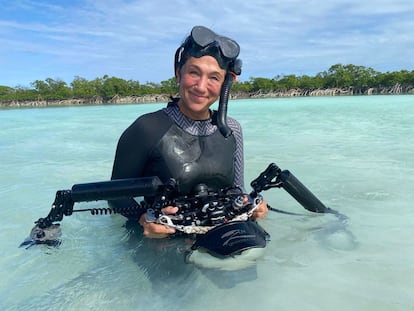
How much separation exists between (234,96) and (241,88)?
8.12 ft

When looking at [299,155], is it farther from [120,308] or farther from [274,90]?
[274,90]

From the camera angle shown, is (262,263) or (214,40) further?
(262,263)

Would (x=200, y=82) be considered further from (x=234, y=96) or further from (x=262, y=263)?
(x=234, y=96)

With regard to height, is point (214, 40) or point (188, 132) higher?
point (214, 40)

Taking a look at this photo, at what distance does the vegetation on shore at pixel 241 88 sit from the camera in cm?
5732

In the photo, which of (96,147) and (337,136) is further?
(337,136)

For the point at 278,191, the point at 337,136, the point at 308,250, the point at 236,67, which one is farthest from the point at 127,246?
the point at 337,136

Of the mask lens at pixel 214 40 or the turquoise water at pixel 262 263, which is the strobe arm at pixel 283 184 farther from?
the mask lens at pixel 214 40

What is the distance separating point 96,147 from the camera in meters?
8.40

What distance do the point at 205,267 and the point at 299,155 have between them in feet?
15.4

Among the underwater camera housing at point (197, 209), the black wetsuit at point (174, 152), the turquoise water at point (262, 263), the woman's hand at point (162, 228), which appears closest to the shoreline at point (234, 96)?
the turquoise water at point (262, 263)

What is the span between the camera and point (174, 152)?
7.78 ft

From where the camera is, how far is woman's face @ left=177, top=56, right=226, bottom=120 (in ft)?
7.57

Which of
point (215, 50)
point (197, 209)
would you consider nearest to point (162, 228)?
point (197, 209)
